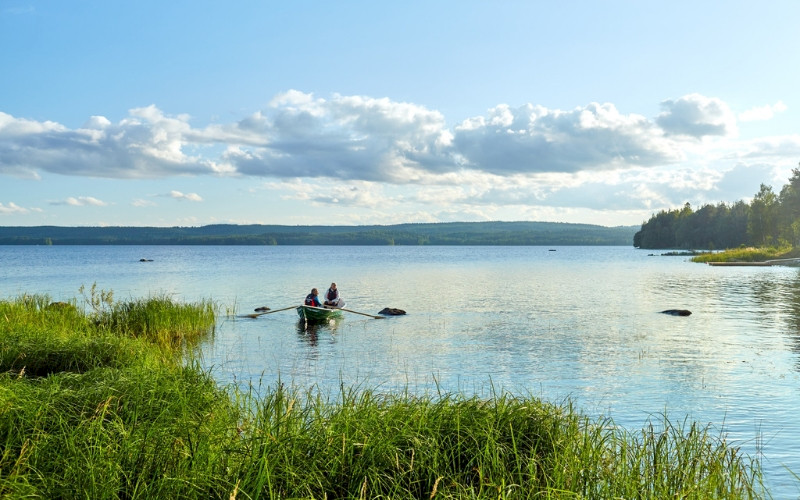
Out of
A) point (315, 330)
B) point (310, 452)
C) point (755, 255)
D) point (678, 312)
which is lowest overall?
point (315, 330)

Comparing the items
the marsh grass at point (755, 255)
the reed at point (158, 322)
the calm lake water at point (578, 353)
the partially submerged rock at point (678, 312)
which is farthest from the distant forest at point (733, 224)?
the reed at point (158, 322)

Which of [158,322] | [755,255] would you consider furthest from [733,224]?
[158,322]

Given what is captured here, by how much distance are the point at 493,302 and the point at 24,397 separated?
34.2 m

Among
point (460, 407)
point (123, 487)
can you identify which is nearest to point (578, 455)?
point (460, 407)

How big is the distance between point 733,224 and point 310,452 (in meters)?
156

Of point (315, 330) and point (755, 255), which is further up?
point (755, 255)

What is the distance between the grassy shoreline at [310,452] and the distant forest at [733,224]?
99.1 m

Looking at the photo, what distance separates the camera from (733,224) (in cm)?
14425

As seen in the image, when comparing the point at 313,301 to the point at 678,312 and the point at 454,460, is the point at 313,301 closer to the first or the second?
the point at 678,312

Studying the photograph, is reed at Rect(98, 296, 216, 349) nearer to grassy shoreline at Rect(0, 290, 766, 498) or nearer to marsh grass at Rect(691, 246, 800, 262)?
grassy shoreline at Rect(0, 290, 766, 498)

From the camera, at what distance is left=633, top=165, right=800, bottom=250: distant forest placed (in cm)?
9862

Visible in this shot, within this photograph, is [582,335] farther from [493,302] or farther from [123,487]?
[123,487]

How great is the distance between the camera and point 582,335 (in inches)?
1049

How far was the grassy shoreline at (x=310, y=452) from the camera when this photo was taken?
245 inches
